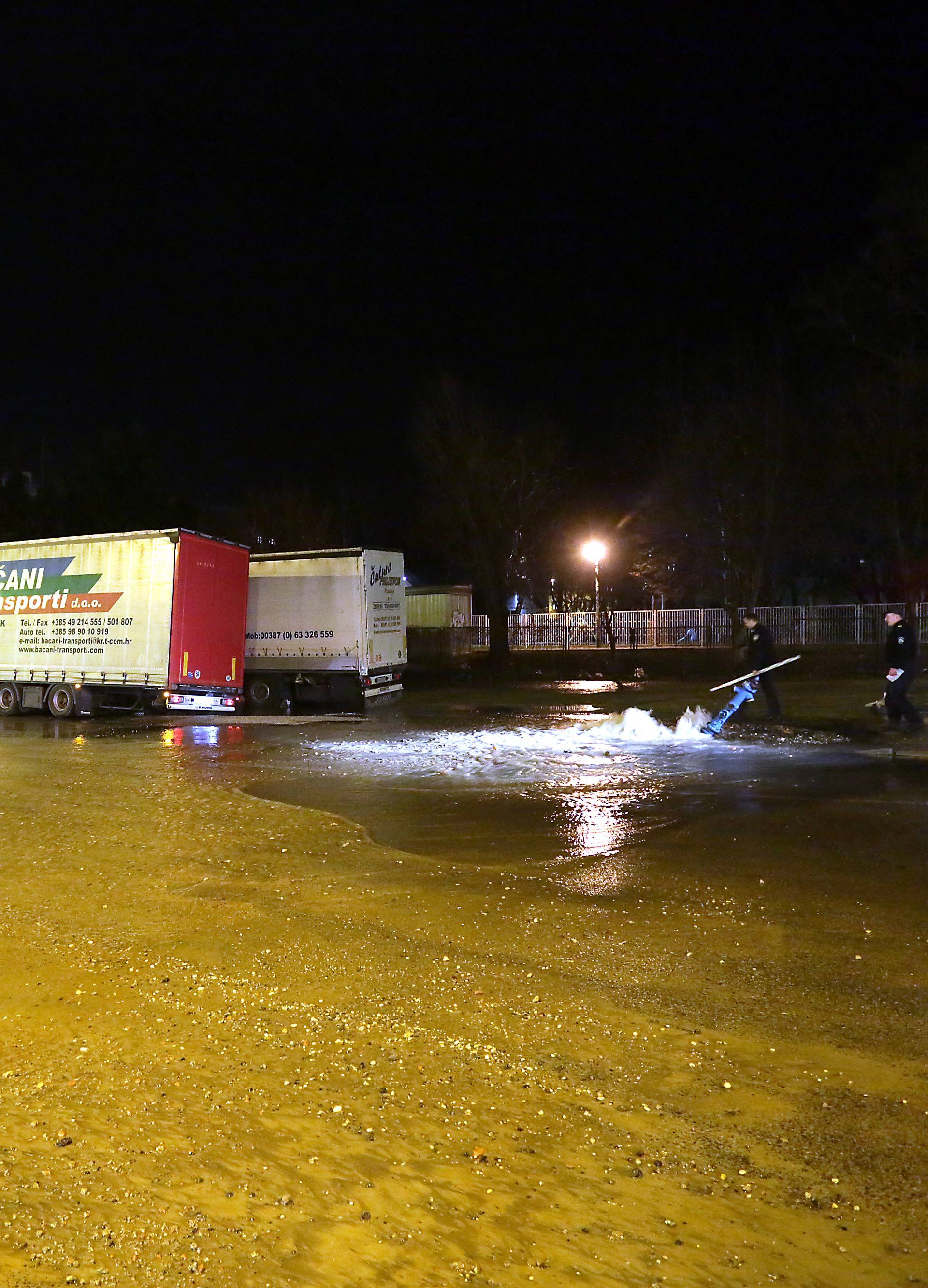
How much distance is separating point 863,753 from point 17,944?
1115 cm

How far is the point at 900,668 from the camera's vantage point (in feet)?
49.3

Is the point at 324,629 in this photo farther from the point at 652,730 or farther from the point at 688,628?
the point at 688,628

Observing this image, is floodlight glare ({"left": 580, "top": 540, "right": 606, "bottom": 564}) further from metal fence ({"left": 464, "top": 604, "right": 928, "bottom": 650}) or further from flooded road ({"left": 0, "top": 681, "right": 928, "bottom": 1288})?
flooded road ({"left": 0, "top": 681, "right": 928, "bottom": 1288})

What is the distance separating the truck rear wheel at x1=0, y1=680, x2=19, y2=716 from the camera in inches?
922

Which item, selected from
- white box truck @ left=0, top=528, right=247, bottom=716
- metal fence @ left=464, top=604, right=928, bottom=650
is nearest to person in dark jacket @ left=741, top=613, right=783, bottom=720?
white box truck @ left=0, top=528, right=247, bottom=716

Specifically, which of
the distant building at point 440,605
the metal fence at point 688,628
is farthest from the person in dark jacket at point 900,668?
the distant building at point 440,605

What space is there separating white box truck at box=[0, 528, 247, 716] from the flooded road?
10473 millimetres

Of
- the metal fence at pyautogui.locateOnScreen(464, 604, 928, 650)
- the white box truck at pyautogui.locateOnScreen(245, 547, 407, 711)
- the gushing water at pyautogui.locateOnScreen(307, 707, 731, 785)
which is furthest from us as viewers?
the metal fence at pyautogui.locateOnScreen(464, 604, 928, 650)

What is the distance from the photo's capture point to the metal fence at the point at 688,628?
38344mm

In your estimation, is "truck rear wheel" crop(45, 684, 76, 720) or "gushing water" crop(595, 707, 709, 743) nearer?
"gushing water" crop(595, 707, 709, 743)

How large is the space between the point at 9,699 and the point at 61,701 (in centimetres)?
181

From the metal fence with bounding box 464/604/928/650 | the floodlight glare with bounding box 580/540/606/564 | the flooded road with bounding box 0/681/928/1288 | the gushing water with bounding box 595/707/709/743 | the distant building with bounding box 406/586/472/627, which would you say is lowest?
the flooded road with bounding box 0/681/928/1288

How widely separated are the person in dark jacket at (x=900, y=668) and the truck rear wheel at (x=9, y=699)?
18047mm

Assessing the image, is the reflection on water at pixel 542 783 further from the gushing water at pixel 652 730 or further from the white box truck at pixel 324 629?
the white box truck at pixel 324 629
